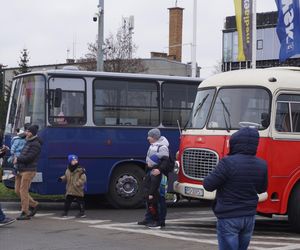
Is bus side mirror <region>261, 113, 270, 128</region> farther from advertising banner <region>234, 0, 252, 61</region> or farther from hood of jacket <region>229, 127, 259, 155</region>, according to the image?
advertising banner <region>234, 0, 252, 61</region>

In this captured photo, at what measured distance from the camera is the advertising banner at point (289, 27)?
23.3 m

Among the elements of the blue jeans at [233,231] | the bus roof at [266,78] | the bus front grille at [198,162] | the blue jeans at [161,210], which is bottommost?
the blue jeans at [161,210]

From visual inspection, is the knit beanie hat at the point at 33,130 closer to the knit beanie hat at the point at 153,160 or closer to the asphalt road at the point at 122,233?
the asphalt road at the point at 122,233

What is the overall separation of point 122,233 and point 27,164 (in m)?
2.89

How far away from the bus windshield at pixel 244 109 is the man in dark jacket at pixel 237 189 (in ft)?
17.9

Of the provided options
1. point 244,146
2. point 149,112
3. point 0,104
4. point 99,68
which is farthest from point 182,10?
point 244,146

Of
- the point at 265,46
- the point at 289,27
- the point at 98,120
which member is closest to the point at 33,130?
the point at 98,120

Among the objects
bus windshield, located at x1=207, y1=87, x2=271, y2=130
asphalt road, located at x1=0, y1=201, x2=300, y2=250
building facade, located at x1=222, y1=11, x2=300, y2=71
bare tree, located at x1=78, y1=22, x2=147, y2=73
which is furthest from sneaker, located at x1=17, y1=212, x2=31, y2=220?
building facade, located at x1=222, y1=11, x2=300, y2=71

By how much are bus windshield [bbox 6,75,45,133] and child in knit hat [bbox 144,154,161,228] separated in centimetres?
344

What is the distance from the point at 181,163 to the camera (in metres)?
12.8

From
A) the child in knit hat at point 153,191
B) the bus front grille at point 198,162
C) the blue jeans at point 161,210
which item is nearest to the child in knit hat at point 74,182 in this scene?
the child in knit hat at point 153,191

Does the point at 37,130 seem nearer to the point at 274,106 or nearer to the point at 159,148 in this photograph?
the point at 159,148

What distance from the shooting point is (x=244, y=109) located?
12.1 metres

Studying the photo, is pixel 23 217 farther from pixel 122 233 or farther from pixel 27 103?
pixel 27 103
